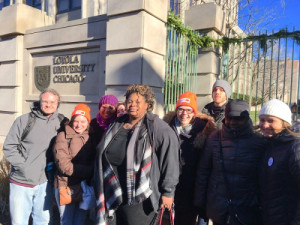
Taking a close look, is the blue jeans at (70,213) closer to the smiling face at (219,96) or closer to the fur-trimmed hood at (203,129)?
the fur-trimmed hood at (203,129)

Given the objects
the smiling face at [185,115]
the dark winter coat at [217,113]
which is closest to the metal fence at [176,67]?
the dark winter coat at [217,113]

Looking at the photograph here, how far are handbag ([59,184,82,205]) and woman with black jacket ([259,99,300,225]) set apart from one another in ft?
6.14

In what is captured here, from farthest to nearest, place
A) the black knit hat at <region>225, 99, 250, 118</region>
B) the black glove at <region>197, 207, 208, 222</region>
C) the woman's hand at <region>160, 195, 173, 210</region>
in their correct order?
the black glove at <region>197, 207, 208, 222</region> → the woman's hand at <region>160, 195, 173, 210</region> → the black knit hat at <region>225, 99, 250, 118</region>

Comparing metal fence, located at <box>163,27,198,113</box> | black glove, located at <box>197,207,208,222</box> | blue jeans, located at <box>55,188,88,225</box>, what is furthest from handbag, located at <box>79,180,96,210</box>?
metal fence, located at <box>163,27,198,113</box>

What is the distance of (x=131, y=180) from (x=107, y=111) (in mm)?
1138

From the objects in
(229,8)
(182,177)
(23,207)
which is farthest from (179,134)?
(229,8)

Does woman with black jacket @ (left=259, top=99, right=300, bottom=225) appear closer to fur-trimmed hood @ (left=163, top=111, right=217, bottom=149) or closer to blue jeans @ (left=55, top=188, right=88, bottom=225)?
fur-trimmed hood @ (left=163, top=111, right=217, bottom=149)

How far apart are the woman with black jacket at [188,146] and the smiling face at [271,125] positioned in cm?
58

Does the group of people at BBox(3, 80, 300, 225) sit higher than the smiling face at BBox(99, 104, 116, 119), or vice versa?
the smiling face at BBox(99, 104, 116, 119)

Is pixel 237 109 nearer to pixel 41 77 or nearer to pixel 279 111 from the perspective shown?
pixel 279 111

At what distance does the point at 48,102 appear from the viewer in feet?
9.18

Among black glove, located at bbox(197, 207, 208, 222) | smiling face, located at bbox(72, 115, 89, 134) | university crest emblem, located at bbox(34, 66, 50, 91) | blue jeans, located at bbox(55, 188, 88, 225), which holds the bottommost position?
blue jeans, located at bbox(55, 188, 88, 225)

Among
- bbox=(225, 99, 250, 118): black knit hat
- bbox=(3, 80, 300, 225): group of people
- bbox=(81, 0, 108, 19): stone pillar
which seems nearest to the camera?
bbox=(3, 80, 300, 225): group of people

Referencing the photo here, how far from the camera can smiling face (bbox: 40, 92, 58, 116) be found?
2789 millimetres
